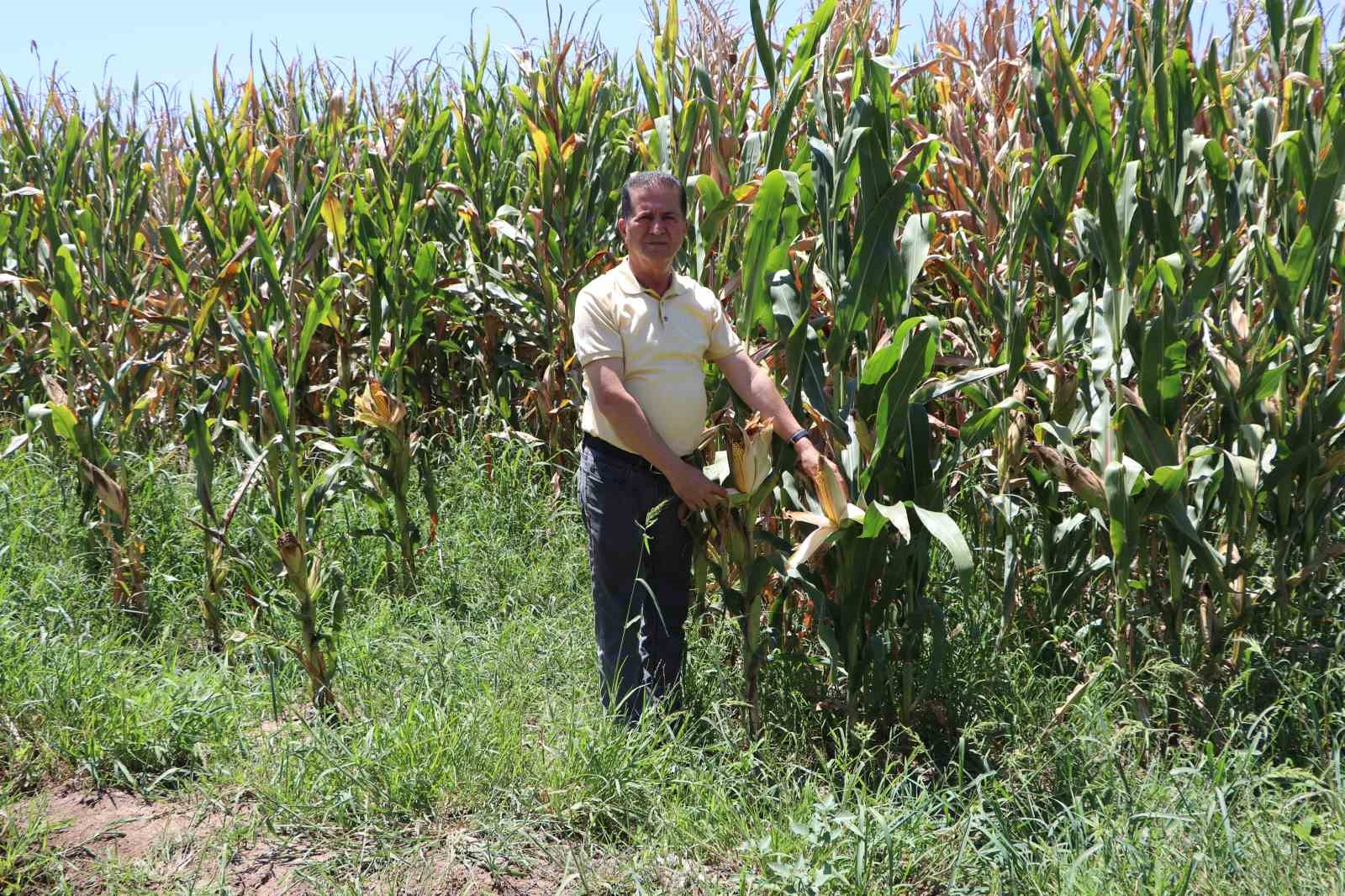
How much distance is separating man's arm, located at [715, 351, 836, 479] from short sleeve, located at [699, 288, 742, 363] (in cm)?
2

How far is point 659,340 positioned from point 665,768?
44.3 inches

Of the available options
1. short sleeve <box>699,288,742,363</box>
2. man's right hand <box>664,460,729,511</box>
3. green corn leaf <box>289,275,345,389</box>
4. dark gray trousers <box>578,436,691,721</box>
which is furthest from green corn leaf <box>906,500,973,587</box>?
green corn leaf <box>289,275,345,389</box>

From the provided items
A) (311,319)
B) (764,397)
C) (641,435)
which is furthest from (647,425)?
(311,319)

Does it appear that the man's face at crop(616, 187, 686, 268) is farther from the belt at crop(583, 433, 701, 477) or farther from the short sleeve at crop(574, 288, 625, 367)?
the belt at crop(583, 433, 701, 477)

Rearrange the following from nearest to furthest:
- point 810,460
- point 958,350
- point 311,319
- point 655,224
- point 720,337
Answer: point 810,460
point 655,224
point 720,337
point 311,319
point 958,350

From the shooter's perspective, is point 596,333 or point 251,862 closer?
point 251,862

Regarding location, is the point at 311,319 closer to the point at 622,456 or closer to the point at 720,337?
the point at 622,456

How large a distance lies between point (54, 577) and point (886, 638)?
120 inches

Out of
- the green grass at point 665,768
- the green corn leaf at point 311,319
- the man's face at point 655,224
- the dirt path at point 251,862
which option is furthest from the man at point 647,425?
the green corn leaf at point 311,319

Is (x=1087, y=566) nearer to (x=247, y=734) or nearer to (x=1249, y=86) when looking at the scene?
(x=1249, y=86)

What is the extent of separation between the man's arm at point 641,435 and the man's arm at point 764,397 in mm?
230

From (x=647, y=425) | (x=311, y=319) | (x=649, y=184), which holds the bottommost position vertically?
(x=647, y=425)

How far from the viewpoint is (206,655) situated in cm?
382

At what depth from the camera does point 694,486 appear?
9.70 ft
